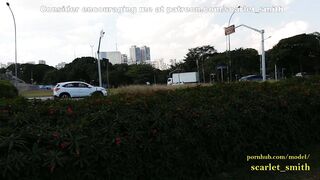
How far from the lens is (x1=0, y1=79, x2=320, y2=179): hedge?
11.8ft

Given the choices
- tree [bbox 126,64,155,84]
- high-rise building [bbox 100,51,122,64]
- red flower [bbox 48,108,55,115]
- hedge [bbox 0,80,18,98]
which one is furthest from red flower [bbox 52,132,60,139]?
high-rise building [bbox 100,51,122,64]

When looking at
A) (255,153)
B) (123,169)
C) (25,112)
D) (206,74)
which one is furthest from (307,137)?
(206,74)

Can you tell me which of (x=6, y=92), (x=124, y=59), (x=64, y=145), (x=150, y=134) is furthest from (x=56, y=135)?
(x=124, y=59)

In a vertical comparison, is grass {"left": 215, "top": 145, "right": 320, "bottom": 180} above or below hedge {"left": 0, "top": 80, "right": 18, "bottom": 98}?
below

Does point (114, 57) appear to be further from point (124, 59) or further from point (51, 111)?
point (51, 111)

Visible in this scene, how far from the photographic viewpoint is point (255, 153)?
5.46 metres

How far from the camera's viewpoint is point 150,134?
4297 mm

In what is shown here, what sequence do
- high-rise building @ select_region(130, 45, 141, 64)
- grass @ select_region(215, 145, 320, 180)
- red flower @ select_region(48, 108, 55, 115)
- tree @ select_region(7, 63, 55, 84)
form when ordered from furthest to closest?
high-rise building @ select_region(130, 45, 141, 64) → tree @ select_region(7, 63, 55, 84) → grass @ select_region(215, 145, 320, 180) → red flower @ select_region(48, 108, 55, 115)

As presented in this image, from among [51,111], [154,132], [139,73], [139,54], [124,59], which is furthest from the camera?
[139,54]

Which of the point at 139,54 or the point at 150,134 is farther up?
the point at 139,54

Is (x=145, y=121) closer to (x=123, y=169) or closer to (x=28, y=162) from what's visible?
(x=123, y=169)

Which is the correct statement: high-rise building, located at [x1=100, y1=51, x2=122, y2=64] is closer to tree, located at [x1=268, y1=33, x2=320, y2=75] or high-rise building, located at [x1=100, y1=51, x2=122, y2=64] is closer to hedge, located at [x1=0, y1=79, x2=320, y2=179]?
tree, located at [x1=268, y1=33, x2=320, y2=75]

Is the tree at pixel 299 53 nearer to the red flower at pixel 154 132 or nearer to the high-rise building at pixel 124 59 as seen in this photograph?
the high-rise building at pixel 124 59

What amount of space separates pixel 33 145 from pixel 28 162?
8.7 inches
